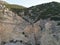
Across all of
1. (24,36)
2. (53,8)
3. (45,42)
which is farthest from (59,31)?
(53,8)

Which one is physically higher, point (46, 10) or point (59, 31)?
point (46, 10)

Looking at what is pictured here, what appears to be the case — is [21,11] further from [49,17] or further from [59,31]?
[59,31]

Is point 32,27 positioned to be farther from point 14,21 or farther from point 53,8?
point 53,8

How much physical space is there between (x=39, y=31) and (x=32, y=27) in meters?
1.08

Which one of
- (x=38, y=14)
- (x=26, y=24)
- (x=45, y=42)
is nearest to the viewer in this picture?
(x=45, y=42)

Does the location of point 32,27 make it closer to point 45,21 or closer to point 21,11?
point 45,21

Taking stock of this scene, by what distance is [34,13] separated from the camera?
111 ft

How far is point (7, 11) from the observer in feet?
111

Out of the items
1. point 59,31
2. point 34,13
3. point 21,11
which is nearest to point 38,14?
point 34,13

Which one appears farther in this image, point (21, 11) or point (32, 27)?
point (21, 11)

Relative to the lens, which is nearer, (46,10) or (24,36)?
(24,36)

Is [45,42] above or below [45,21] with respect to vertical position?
below

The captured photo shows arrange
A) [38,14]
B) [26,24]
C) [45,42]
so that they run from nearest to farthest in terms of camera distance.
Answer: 1. [45,42]
2. [26,24]
3. [38,14]

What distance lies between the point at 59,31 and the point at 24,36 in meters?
4.27
